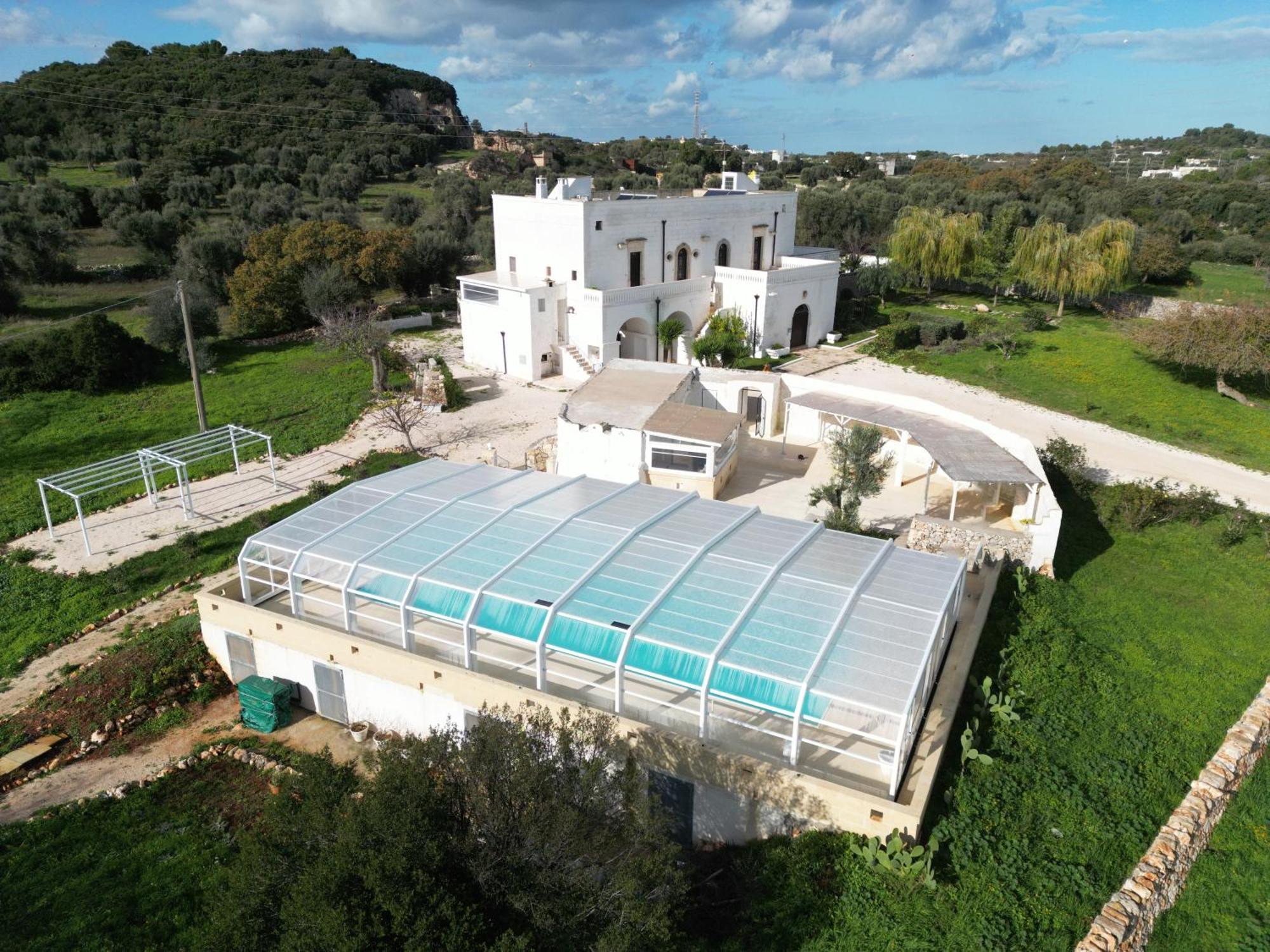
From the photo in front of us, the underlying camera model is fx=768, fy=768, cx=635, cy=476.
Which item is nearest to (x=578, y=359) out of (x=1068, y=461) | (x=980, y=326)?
(x=1068, y=461)

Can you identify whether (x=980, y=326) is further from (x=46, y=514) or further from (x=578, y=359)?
(x=46, y=514)

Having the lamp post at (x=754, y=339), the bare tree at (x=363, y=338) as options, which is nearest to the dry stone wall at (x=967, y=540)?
the lamp post at (x=754, y=339)

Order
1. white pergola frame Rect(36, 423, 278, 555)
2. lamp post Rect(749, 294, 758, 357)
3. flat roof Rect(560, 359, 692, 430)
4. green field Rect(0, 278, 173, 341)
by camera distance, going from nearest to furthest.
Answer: white pergola frame Rect(36, 423, 278, 555) < flat roof Rect(560, 359, 692, 430) < lamp post Rect(749, 294, 758, 357) < green field Rect(0, 278, 173, 341)

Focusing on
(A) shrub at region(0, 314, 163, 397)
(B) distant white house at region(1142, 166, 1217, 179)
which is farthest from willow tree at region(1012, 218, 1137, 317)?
(B) distant white house at region(1142, 166, 1217, 179)

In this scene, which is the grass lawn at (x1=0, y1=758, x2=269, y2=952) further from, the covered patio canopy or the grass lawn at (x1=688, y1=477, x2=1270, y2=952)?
the covered patio canopy

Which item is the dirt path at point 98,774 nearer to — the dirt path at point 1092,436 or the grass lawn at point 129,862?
the grass lawn at point 129,862

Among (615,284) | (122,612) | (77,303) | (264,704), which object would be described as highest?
(615,284)

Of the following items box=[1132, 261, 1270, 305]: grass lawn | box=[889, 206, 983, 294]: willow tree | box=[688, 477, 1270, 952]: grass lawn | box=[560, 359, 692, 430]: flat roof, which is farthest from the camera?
box=[1132, 261, 1270, 305]: grass lawn
